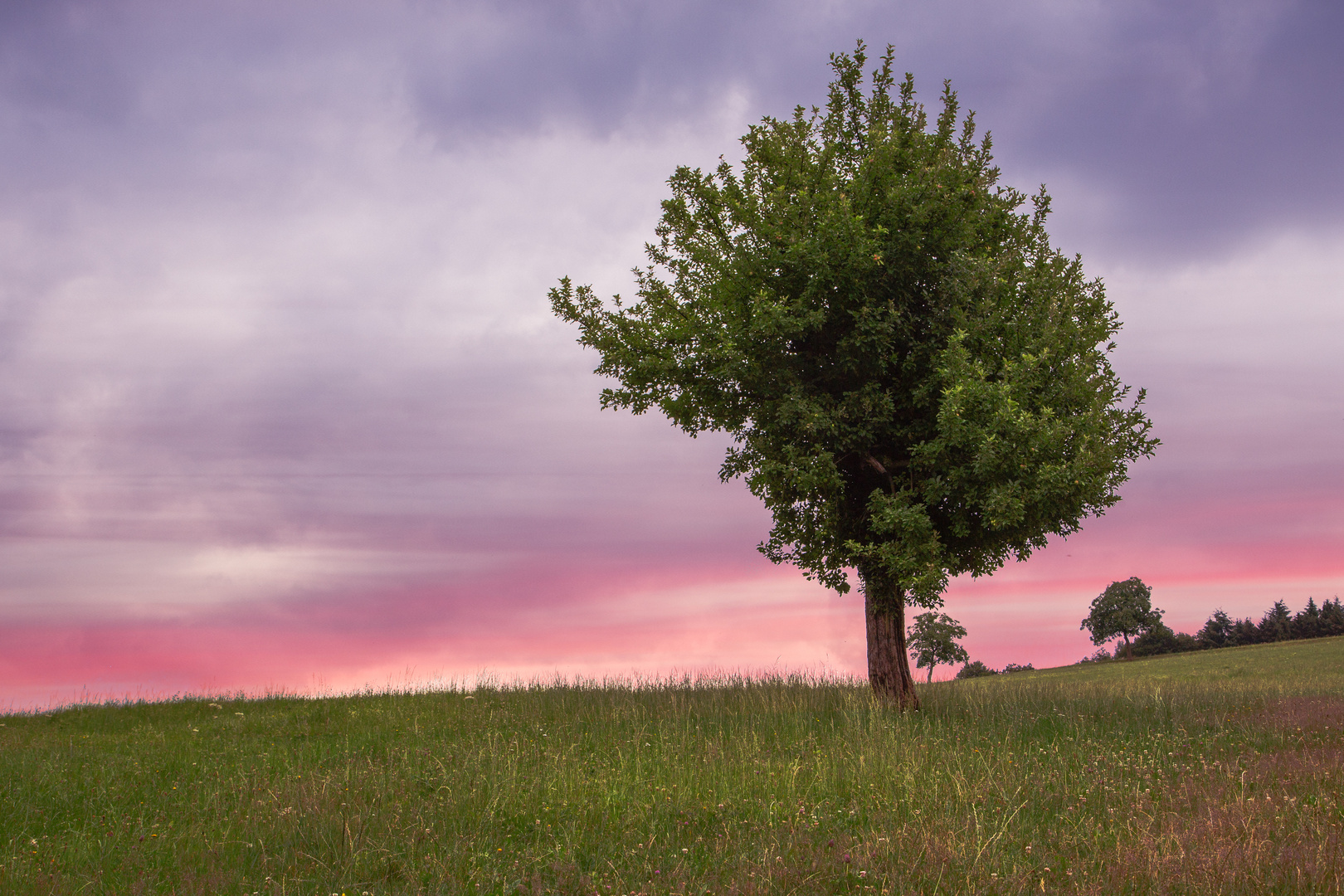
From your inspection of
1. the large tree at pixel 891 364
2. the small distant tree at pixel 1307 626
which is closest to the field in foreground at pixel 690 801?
the large tree at pixel 891 364

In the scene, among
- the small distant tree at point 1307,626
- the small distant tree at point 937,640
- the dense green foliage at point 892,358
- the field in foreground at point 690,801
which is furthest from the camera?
the small distant tree at point 1307,626

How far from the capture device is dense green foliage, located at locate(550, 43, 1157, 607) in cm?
1573

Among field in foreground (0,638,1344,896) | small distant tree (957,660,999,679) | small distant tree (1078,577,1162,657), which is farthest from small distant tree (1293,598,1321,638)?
field in foreground (0,638,1344,896)

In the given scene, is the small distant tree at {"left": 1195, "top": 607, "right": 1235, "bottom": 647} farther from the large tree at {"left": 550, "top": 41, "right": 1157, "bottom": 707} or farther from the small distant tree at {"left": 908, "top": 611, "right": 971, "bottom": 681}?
the large tree at {"left": 550, "top": 41, "right": 1157, "bottom": 707}

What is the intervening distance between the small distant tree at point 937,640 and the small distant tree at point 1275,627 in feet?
150

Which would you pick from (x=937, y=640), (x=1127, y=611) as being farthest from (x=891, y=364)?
(x=1127, y=611)

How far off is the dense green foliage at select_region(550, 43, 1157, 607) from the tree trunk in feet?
1.11

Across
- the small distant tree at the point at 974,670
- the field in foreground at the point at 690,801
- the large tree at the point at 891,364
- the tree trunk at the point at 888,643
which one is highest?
the large tree at the point at 891,364

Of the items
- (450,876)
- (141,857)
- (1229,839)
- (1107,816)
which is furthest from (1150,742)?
(141,857)

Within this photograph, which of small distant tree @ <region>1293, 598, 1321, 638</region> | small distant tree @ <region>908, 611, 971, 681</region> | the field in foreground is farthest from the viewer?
small distant tree @ <region>1293, 598, 1321, 638</region>

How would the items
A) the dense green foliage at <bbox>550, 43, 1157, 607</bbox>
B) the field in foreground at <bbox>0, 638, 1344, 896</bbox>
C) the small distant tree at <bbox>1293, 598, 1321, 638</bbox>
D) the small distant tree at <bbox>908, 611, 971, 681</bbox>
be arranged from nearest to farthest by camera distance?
the field in foreground at <bbox>0, 638, 1344, 896</bbox>
the dense green foliage at <bbox>550, 43, 1157, 607</bbox>
the small distant tree at <bbox>908, 611, 971, 681</bbox>
the small distant tree at <bbox>1293, 598, 1321, 638</bbox>

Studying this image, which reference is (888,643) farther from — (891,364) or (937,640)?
(937,640)

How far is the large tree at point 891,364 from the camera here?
51.7 ft

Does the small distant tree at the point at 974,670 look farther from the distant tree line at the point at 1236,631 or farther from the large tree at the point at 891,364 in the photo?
the large tree at the point at 891,364
